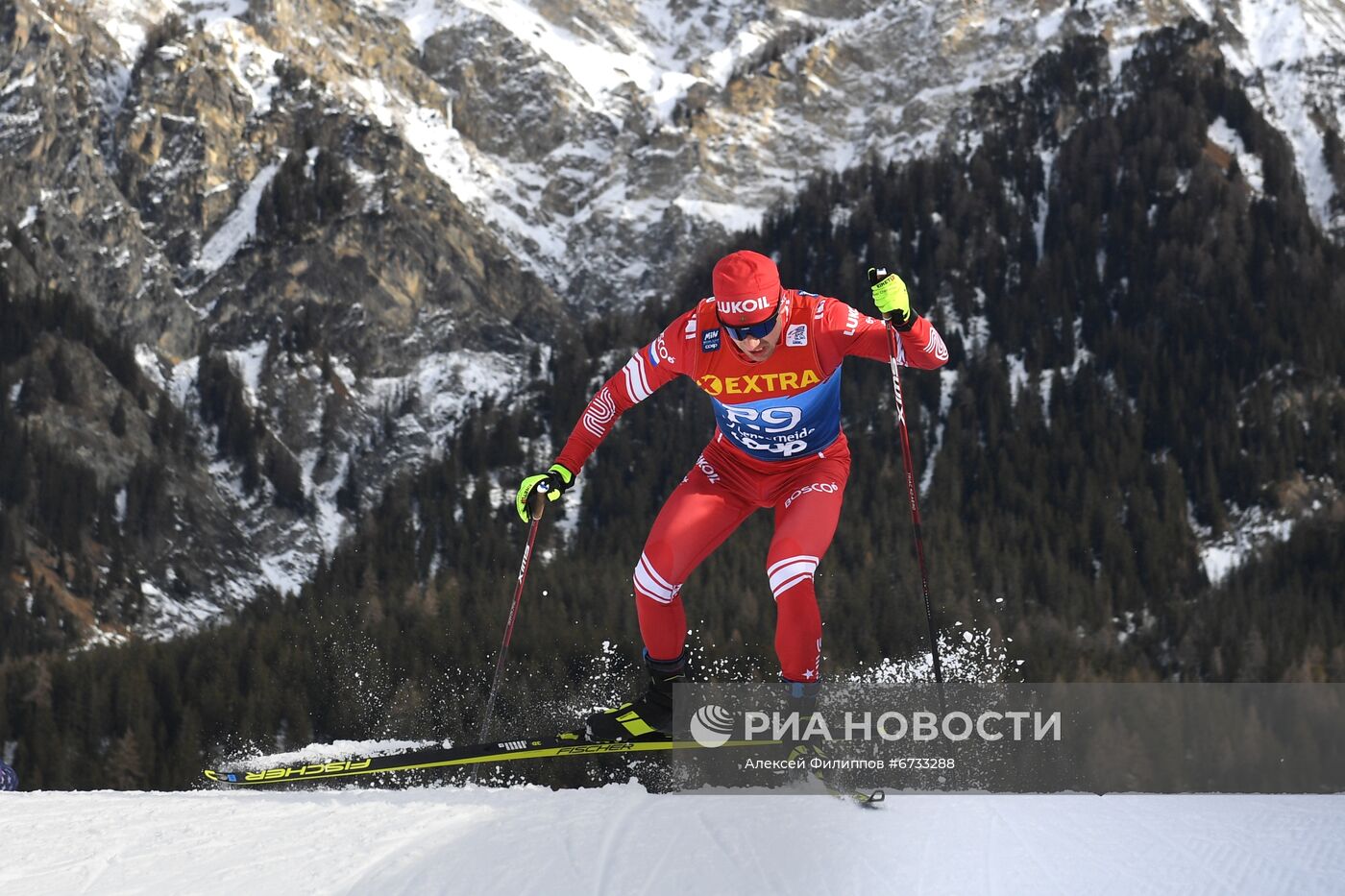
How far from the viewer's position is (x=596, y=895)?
314 inches

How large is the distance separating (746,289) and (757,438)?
1.19 meters

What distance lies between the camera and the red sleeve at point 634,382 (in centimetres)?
1023

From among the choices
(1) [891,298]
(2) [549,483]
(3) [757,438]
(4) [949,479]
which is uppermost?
(4) [949,479]

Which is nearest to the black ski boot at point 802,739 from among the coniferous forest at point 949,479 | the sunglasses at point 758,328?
the sunglasses at point 758,328

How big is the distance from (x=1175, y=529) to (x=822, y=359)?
340 ft

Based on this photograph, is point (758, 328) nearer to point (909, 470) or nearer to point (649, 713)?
point (909, 470)

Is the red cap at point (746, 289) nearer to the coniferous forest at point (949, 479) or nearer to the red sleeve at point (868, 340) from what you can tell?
the red sleeve at point (868, 340)

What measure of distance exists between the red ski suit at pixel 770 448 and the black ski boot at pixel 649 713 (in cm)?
12

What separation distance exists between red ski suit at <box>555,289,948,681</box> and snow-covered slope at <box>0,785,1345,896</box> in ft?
4.22

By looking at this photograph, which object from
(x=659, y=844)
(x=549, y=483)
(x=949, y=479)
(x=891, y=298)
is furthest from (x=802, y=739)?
(x=949, y=479)

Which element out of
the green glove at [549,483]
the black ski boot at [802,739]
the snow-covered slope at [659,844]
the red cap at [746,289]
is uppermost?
the red cap at [746,289]

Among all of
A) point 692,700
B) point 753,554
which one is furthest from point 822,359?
point 753,554

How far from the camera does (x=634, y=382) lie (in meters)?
10.6

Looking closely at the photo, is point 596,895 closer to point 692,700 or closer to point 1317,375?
point 692,700
